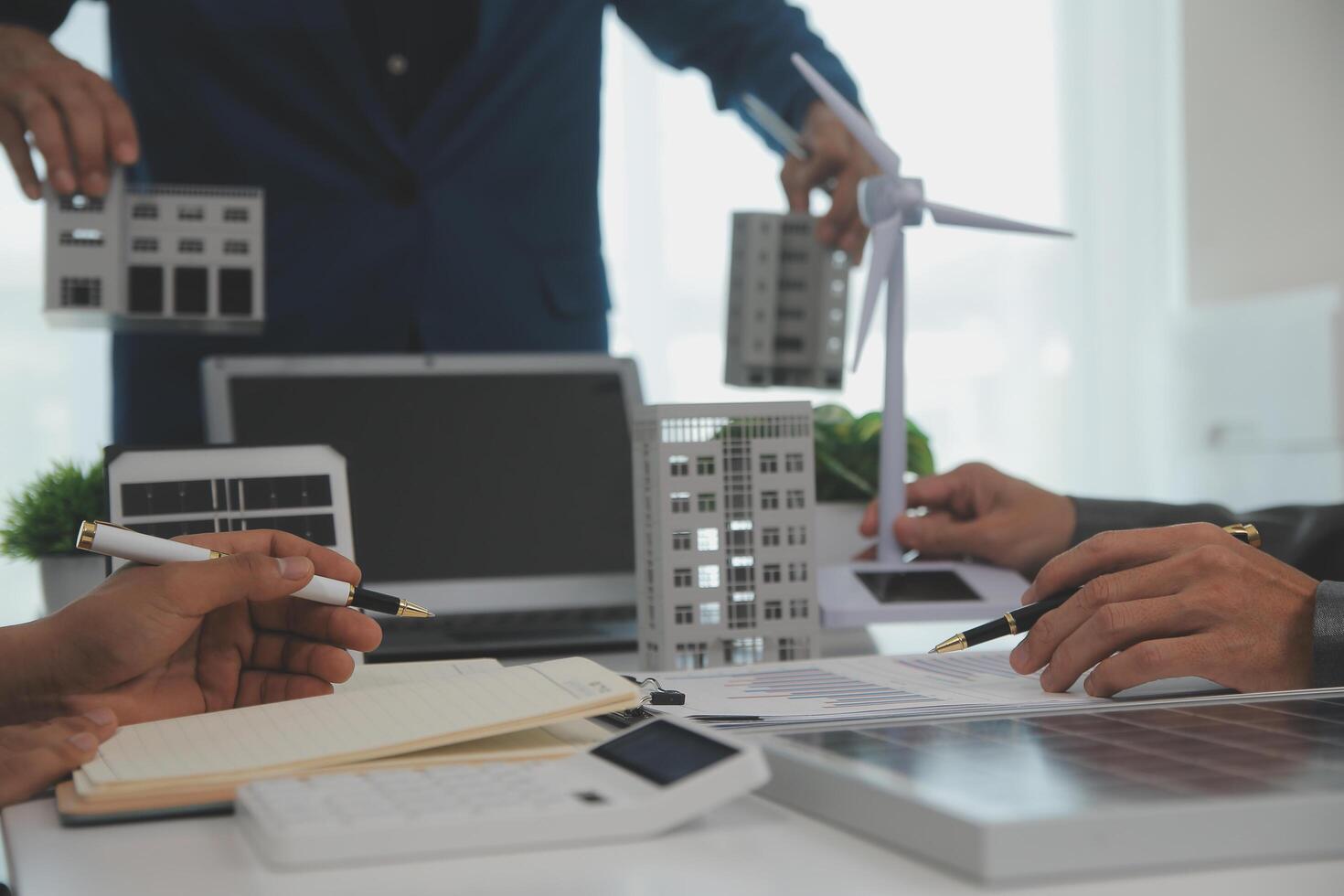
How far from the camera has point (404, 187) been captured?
1.58m

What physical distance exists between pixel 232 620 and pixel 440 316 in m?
0.93

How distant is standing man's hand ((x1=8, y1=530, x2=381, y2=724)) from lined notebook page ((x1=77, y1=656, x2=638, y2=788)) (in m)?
0.04

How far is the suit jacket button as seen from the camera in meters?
1.57

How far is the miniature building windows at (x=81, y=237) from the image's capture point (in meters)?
1.21

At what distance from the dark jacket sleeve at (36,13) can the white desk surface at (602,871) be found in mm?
1220

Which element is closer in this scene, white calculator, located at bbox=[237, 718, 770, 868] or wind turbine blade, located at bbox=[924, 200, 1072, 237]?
white calculator, located at bbox=[237, 718, 770, 868]

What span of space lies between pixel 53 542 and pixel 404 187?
70cm

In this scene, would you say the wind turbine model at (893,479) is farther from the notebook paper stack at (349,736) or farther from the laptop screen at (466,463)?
the notebook paper stack at (349,736)

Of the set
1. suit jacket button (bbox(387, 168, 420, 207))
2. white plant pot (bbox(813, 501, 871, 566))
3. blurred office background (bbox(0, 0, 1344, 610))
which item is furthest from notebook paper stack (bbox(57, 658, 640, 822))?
blurred office background (bbox(0, 0, 1344, 610))

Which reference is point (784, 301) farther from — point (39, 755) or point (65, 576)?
point (39, 755)

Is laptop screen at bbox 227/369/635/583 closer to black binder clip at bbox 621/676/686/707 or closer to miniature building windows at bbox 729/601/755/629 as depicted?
miniature building windows at bbox 729/601/755/629

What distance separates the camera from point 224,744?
1.98 feet

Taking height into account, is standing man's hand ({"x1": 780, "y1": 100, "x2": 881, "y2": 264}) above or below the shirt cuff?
above

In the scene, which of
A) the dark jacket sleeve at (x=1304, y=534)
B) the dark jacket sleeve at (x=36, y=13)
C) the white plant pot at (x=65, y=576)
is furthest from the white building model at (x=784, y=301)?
the dark jacket sleeve at (x=36, y=13)
